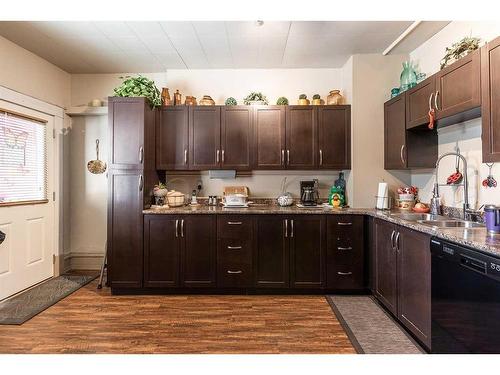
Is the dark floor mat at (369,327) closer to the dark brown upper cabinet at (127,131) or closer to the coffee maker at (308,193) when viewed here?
the coffee maker at (308,193)

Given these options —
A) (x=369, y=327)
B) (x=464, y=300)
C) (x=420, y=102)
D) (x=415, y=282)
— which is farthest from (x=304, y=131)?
(x=464, y=300)

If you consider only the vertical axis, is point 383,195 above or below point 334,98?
below

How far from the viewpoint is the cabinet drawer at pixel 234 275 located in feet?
11.4

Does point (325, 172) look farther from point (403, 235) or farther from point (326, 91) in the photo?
point (403, 235)

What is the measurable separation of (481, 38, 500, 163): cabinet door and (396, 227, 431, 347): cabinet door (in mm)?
704

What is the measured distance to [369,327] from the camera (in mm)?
2697

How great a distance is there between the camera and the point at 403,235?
260cm

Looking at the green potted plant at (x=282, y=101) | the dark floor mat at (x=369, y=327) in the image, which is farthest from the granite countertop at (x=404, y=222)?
the green potted plant at (x=282, y=101)

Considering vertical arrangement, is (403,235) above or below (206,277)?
above

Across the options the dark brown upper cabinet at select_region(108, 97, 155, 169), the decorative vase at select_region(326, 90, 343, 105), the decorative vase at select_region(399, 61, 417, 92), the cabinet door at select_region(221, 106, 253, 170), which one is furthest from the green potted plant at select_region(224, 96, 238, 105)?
the decorative vase at select_region(399, 61, 417, 92)

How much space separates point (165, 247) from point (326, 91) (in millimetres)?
2861

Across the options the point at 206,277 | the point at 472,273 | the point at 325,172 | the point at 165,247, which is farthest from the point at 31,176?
the point at 472,273

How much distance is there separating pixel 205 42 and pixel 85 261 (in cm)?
335

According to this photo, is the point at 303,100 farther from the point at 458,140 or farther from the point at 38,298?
the point at 38,298
